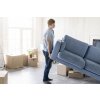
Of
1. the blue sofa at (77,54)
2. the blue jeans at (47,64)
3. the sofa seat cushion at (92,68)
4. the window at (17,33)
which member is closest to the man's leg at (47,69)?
the blue jeans at (47,64)

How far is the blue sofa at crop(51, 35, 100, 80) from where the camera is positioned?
69.5 inches

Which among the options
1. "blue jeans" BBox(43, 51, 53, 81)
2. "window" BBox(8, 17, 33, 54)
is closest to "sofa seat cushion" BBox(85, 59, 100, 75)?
"blue jeans" BBox(43, 51, 53, 81)

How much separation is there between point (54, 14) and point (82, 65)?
1323mm

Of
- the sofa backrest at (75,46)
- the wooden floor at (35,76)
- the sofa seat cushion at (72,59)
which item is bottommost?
the wooden floor at (35,76)

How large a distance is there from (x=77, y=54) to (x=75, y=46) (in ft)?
0.34

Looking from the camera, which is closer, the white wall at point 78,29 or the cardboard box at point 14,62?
the white wall at point 78,29

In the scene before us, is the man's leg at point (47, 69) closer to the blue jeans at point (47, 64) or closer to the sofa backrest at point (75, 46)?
the blue jeans at point (47, 64)

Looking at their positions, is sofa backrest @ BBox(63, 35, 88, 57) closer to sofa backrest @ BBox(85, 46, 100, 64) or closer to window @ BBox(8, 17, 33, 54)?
sofa backrest @ BBox(85, 46, 100, 64)

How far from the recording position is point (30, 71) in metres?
2.51

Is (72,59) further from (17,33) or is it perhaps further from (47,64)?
(17,33)

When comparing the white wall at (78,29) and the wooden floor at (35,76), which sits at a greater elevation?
the white wall at (78,29)

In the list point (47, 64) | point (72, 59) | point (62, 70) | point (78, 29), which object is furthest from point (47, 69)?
point (78, 29)

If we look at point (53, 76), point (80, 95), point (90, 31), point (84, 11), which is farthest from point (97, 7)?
point (53, 76)

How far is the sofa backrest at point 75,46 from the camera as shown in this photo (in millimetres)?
1887
